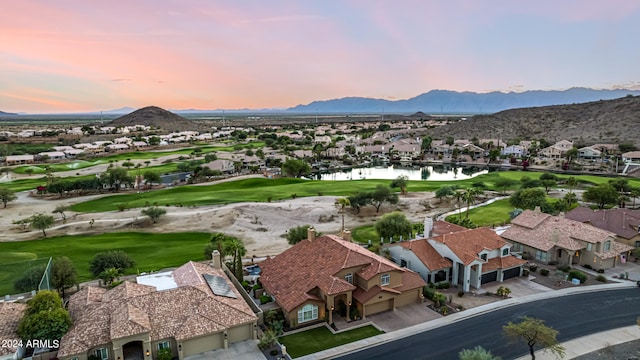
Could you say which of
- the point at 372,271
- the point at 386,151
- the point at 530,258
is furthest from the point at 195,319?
the point at 386,151

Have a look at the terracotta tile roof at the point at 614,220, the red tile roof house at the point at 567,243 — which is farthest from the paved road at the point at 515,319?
the terracotta tile roof at the point at 614,220

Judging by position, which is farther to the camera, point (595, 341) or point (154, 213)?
point (154, 213)

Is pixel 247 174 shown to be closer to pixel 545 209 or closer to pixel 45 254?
pixel 45 254

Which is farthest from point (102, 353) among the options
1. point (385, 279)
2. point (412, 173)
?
point (412, 173)

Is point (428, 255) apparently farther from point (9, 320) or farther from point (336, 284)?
point (9, 320)

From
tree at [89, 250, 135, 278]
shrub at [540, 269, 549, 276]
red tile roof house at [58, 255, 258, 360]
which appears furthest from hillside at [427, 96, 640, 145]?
tree at [89, 250, 135, 278]

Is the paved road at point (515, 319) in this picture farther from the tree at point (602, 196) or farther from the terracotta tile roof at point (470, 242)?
the tree at point (602, 196)
